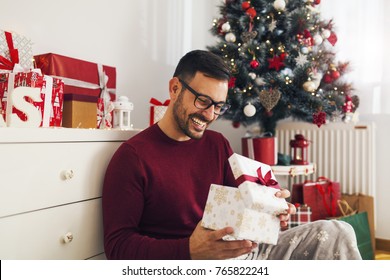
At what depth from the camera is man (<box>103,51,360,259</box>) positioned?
99 centimetres

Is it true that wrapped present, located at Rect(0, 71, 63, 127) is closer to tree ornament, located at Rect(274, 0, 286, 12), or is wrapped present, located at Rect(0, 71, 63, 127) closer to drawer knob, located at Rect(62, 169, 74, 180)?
drawer knob, located at Rect(62, 169, 74, 180)

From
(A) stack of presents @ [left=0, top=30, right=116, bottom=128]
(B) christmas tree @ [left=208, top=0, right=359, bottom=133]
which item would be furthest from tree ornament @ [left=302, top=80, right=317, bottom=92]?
(A) stack of presents @ [left=0, top=30, right=116, bottom=128]

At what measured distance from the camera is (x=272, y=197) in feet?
2.81

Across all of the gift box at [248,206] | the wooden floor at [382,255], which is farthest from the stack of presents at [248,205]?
the wooden floor at [382,255]

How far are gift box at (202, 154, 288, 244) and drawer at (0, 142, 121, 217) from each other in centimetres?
39

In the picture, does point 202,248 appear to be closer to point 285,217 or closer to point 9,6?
point 285,217

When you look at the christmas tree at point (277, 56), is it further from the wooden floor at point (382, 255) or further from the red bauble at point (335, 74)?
the wooden floor at point (382, 255)

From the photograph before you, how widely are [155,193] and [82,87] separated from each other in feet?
1.84

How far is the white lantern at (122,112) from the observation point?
1.41 metres

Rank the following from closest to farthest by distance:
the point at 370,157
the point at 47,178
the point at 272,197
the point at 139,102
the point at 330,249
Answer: the point at 272,197 → the point at 47,178 → the point at 330,249 → the point at 139,102 → the point at 370,157

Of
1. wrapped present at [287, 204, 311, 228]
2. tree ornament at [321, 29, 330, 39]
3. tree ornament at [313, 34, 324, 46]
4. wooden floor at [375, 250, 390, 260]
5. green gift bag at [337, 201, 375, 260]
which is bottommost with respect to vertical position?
wooden floor at [375, 250, 390, 260]

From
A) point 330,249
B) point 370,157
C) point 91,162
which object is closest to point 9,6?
point 91,162

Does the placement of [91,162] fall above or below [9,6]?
below
